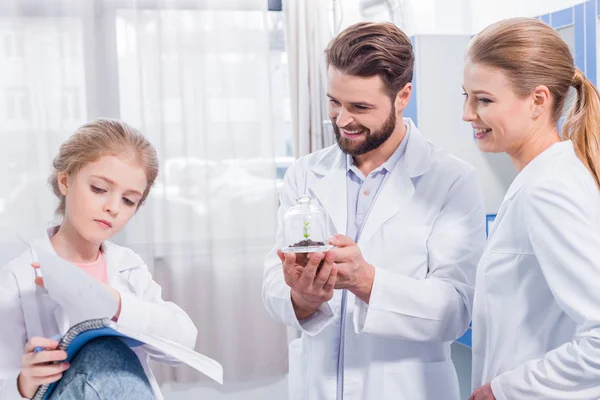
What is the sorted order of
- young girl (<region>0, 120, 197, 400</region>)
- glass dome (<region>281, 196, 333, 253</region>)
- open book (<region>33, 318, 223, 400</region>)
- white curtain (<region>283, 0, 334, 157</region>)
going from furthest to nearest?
1. white curtain (<region>283, 0, 334, 157</region>)
2. glass dome (<region>281, 196, 333, 253</region>)
3. young girl (<region>0, 120, 197, 400</region>)
4. open book (<region>33, 318, 223, 400</region>)

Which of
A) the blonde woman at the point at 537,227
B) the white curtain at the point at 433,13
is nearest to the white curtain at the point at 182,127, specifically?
the white curtain at the point at 433,13

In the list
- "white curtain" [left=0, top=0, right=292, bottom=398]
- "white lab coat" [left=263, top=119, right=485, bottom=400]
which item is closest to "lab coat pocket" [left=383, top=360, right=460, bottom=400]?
"white lab coat" [left=263, top=119, right=485, bottom=400]

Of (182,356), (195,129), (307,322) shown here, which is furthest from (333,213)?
(195,129)

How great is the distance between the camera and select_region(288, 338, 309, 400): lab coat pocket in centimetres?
167

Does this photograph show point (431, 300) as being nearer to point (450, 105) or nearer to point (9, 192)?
point (450, 105)

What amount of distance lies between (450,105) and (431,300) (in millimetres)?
1632

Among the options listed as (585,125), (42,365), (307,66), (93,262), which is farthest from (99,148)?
(307,66)

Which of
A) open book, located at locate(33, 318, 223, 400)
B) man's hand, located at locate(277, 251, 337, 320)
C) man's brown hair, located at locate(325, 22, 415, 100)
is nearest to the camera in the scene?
open book, located at locate(33, 318, 223, 400)

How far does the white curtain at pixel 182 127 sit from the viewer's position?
3098 mm

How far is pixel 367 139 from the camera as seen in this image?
163cm

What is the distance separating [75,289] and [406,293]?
796 millimetres

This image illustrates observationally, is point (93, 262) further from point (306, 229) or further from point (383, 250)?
point (383, 250)

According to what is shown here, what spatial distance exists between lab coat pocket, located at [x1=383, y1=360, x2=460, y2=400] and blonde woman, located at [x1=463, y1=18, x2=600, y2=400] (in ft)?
0.54

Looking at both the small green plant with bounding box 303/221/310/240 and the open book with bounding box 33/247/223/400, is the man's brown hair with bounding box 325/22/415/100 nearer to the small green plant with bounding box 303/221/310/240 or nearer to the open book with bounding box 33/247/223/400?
the small green plant with bounding box 303/221/310/240
